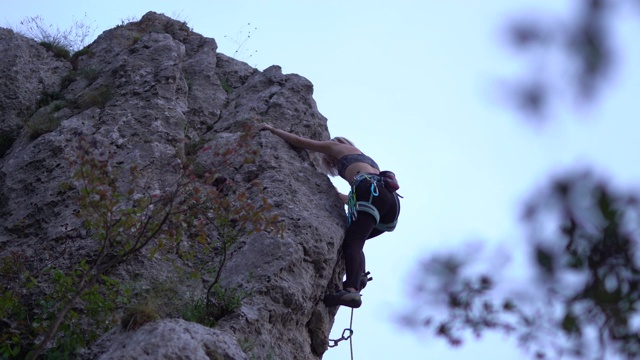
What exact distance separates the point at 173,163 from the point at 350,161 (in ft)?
5.99

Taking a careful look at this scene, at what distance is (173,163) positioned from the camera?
8633mm

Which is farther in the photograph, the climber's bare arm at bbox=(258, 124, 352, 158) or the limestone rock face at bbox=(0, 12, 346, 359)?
the climber's bare arm at bbox=(258, 124, 352, 158)

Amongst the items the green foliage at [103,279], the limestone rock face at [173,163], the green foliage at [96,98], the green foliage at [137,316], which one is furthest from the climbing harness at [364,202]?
the green foliage at [96,98]

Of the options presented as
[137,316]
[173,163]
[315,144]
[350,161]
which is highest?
[315,144]

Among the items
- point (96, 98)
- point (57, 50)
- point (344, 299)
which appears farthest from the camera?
point (57, 50)

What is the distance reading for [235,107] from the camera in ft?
34.2

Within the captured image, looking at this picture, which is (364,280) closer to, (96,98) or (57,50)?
(96,98)

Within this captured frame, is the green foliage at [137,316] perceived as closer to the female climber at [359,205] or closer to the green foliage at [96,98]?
the female climber at [359,205]

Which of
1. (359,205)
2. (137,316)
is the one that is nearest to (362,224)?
(359,205)

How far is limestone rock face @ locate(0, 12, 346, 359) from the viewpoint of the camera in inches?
276

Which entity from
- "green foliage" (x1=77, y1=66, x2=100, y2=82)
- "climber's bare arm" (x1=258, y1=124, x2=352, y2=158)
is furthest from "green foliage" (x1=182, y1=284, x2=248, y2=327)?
"green foliage" (x1=77, y1=66, x2=100, y2=82)

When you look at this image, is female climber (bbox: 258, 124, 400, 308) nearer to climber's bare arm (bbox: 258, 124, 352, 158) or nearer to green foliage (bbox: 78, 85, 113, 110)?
climber's bare arm (bbox: 258, 124, 352, 158)

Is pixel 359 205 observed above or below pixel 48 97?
Answer: below

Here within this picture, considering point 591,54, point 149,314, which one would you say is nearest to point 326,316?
point 149,314
